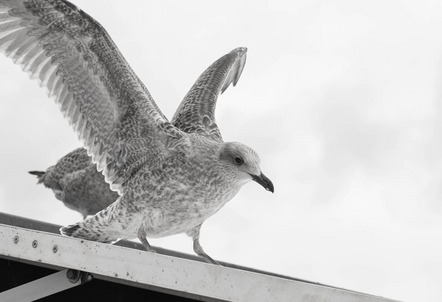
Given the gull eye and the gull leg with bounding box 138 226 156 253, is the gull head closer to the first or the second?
the gull eye

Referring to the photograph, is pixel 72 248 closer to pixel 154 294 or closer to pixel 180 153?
pixel 154 294

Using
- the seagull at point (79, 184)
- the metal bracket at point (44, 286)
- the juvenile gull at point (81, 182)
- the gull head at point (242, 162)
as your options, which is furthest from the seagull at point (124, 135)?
the seagull at point (79, 184)

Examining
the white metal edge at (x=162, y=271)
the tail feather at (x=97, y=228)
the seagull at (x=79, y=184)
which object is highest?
the seagull at (x=79, y=184)

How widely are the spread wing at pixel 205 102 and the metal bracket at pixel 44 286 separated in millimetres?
2675

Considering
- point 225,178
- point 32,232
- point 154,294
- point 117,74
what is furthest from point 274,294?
point 117,74

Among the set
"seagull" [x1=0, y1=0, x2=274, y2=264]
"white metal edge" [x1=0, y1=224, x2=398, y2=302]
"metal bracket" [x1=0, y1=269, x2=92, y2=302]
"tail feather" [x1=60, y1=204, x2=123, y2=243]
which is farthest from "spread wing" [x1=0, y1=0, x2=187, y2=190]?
"white metal edge" [x1=0, y1=224, x2=398, y2=302]

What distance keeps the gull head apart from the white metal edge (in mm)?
2115

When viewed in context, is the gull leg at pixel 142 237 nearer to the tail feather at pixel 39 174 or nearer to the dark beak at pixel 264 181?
the dark beak at pixel 264 181

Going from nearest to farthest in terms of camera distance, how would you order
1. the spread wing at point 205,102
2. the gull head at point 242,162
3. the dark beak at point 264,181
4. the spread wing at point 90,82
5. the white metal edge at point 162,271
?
the white metal edge at point 162,271, the dark beak at point 264,181, the gull head at point 242,162, the spread wing at point 90,82, the spread wing at point 205,102

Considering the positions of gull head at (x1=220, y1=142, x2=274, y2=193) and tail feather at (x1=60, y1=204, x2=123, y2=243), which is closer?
gull head at (x1=220, y1=142, x2=274, y2=193)

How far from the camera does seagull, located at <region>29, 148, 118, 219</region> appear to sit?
9133 millimetres

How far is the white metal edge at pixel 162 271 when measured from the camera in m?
4.00

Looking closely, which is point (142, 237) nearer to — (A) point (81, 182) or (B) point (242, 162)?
(B) point (242, 162)

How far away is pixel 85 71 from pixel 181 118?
1.01 meters
